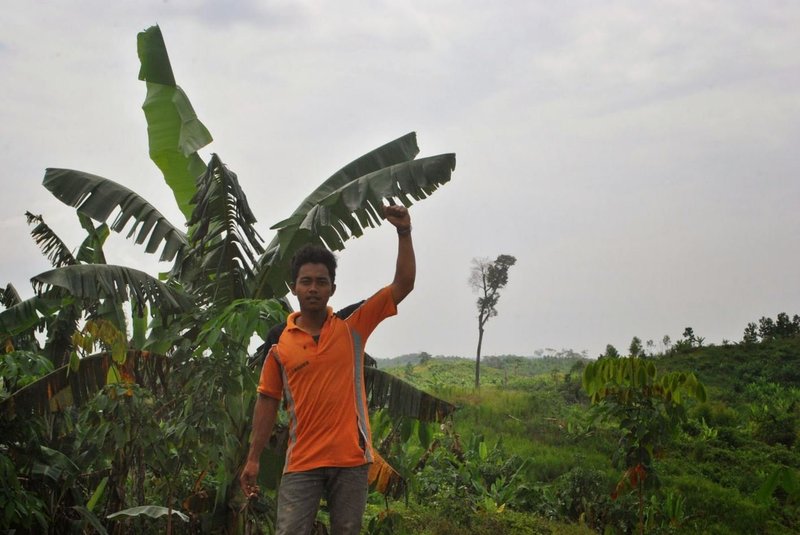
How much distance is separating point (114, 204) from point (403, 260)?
13.4ft

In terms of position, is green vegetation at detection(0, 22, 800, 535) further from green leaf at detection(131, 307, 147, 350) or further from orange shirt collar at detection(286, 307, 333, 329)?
orange shirt collar at detection(286, 307, 333, 329)

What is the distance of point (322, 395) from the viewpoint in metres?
2.96

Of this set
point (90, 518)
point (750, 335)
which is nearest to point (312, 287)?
point (90, 518)

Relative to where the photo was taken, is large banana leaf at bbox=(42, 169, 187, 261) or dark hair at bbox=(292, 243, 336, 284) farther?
large banana leaf at bbox=(42, 169, 187, 261)

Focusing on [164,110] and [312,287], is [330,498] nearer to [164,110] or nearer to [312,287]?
[312,287]

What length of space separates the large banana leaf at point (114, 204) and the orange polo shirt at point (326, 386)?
3724 mm

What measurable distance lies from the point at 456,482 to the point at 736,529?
10.3 ft

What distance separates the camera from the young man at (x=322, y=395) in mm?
2932

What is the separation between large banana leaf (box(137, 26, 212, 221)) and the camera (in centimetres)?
697

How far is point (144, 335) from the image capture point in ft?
23.0

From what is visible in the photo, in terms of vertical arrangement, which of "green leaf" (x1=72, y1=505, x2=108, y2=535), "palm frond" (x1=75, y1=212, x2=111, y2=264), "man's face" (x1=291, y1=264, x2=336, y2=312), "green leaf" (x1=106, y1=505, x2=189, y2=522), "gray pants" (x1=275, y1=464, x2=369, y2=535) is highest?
"palm frond" (x1=75, y1=212, x2=111, y2=264)

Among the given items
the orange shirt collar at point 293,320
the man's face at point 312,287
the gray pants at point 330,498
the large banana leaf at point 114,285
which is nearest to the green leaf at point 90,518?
the large banana leaf at point 114,285

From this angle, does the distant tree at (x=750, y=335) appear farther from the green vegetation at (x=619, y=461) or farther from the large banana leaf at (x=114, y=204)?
the large banana leaf at (x=114, y=204)

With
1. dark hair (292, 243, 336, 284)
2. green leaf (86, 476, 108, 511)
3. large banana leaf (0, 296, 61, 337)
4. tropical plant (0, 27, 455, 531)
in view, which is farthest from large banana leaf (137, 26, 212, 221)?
dark hair (292, 243, 336, 284)
